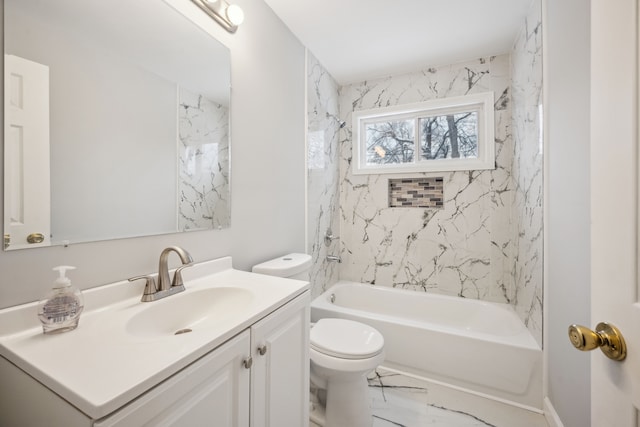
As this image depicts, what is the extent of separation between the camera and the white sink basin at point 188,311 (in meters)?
0.88

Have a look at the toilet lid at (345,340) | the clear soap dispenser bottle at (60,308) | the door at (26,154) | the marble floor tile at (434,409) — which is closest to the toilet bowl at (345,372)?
the toilet lid at (345,340)

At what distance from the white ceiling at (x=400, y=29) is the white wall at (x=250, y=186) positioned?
206 millimetres

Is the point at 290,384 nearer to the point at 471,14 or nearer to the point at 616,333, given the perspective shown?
the point at 616,333

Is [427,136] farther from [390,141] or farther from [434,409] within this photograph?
[434,409]

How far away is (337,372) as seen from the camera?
4.42 ft

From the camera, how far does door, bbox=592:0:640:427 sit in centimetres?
45

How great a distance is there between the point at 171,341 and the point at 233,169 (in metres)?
0.98

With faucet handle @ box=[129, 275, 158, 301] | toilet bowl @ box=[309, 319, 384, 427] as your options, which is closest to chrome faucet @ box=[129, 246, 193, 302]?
faucet handle @ box=[129, 275, 158, 301]

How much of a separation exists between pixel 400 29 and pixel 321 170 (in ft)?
4.06

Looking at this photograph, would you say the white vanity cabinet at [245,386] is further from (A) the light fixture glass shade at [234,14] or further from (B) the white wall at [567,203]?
(A) the light fixture glass shade at [234,14]

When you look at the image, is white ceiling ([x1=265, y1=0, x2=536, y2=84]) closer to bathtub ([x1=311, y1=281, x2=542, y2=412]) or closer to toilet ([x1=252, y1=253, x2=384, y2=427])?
toilet ([x1=252, y1=253, x2=384, y2=427])

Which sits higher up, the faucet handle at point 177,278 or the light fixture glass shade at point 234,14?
the light fixture glass shade at point 234,14

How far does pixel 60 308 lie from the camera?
69 cm

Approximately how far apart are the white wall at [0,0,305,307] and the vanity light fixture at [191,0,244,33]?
3 cm
